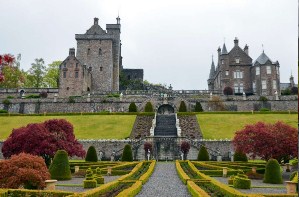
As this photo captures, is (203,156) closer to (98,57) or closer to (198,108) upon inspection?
(198,108)

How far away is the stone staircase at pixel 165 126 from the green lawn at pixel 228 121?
389cm

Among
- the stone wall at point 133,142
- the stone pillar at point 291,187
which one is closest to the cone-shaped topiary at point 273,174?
the stone pillar at point 291,187

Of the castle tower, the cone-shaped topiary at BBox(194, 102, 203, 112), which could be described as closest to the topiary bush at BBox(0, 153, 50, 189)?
the cone-shaped topiary at BBox(194, 102, 203, 112)

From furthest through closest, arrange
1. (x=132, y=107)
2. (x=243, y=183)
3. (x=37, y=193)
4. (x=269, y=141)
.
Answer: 1. (x=132, y=107)
2. (x=269, y=141)
3. (x=243, y=183)
4. (x=37, y=193)

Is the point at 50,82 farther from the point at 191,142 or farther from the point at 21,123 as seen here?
the point at 191,142

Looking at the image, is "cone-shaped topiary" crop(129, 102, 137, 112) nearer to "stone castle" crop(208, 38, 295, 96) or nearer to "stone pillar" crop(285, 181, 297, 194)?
"stone castle" crop(208, 38, 295, 96)

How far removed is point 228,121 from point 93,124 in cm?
1949

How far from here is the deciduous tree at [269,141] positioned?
30.7 metres

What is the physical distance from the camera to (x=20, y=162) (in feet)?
65.4

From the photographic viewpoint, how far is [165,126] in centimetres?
5459

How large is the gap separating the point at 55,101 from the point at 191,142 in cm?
3339

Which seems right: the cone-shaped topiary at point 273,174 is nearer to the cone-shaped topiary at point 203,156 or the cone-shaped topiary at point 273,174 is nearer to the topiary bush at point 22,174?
the cone-shaped topiary at point 203,156

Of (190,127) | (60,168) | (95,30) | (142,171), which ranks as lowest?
(142,171)

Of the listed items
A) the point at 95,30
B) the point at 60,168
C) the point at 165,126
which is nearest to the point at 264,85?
the point at 165,126
